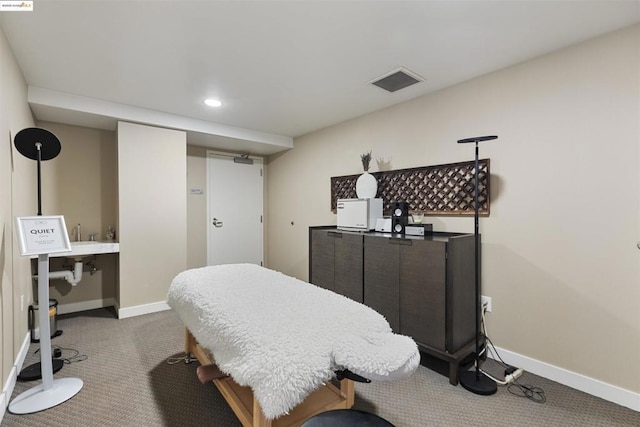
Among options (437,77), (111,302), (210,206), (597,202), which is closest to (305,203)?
(210,206)

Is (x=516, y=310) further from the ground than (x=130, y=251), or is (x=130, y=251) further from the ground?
(x=130, y=251)

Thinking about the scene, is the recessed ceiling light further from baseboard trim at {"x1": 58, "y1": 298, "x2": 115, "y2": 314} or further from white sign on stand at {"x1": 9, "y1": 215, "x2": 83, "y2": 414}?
baseboard trim at {"x1": 58, "y1": 298, "x2": 115, "y2": 314}

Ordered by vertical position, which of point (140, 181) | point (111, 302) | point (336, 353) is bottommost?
point (111, 302)

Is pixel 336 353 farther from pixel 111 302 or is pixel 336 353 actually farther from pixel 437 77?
pixel 111 302

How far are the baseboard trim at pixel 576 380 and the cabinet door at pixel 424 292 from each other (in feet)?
2.25

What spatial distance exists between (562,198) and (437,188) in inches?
36.1

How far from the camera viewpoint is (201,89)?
2.72m

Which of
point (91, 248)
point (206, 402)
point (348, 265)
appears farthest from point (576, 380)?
point (91, 248)

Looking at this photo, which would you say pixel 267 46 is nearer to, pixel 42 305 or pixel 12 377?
pixel 42 305

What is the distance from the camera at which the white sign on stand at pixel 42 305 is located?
180cm

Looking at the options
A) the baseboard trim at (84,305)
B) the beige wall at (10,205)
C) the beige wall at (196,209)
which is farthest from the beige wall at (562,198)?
the baseboard trim at (84,305)

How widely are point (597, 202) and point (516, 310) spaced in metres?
0.95

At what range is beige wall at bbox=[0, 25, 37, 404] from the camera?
1.78 m

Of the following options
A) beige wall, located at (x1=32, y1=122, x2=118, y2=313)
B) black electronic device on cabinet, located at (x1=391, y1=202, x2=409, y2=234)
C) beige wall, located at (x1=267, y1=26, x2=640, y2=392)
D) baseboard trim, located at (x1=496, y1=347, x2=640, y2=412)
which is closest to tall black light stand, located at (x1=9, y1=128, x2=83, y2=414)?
beige wall, located at (x1=32, y1=122, x2=118, y2=313)
